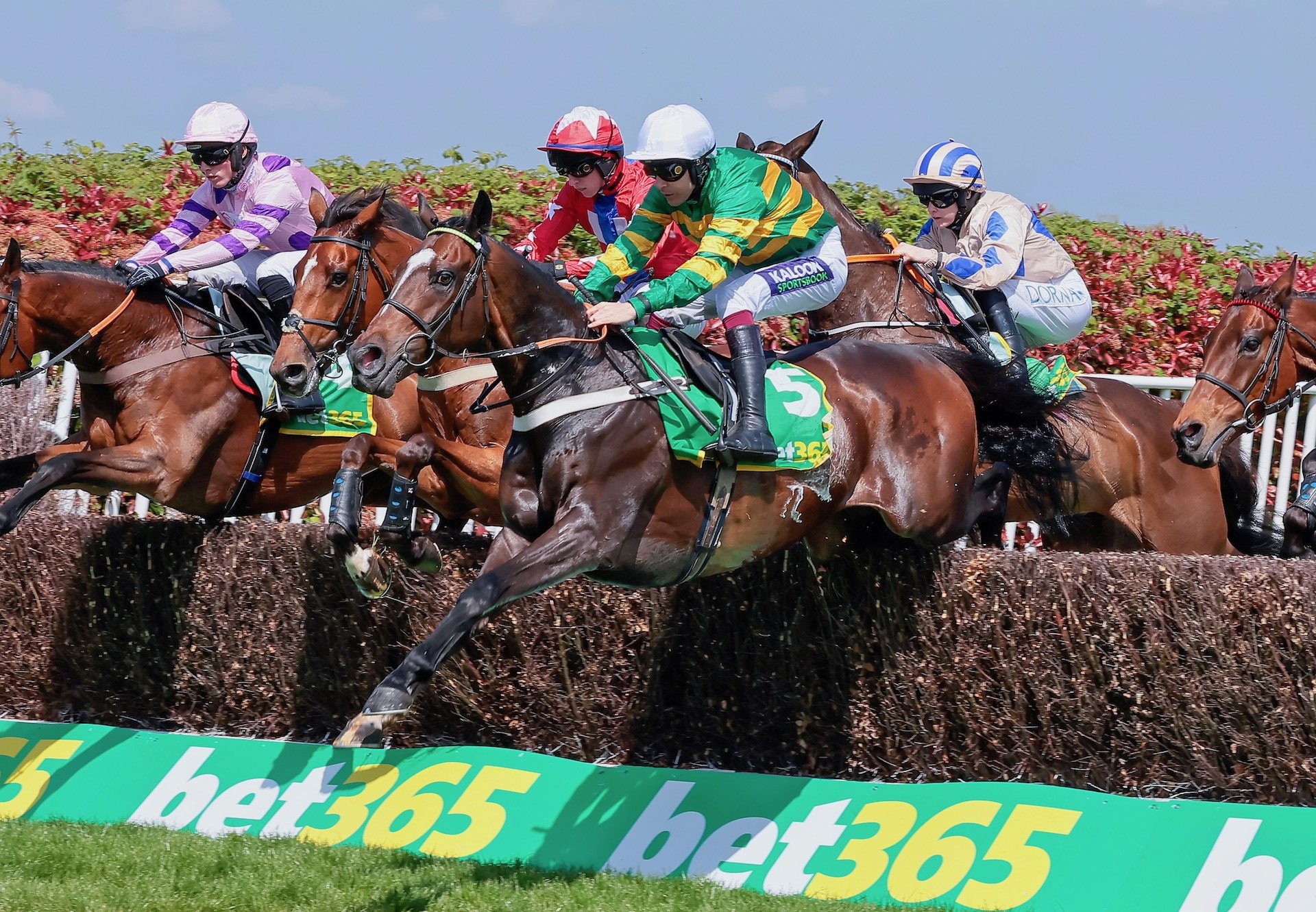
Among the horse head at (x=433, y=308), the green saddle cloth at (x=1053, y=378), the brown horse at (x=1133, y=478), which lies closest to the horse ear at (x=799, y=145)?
the brown horse at (x=1133, y=478)

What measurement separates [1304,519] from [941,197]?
217cm

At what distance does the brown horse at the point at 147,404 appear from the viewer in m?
6.55

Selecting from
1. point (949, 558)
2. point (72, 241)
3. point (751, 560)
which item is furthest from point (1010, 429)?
point (72, 241)

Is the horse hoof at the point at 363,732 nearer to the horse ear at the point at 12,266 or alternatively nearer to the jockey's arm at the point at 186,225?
the horse ear at the point at 12,266

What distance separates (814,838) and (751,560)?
1.01 metres

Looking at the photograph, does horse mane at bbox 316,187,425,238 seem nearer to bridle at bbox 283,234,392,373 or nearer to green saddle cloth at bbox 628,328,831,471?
bridle at bbox 283,234,392,373

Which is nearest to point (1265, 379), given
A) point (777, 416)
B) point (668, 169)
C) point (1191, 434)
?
point (1191, 434)

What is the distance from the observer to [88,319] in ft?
22.2

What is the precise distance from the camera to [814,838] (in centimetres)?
489

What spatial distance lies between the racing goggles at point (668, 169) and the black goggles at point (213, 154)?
2.69 meters

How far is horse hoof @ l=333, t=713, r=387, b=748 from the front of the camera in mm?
4125

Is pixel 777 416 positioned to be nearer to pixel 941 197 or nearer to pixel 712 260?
pixel 712 260

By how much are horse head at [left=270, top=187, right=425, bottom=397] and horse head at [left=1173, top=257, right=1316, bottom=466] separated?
3344mm

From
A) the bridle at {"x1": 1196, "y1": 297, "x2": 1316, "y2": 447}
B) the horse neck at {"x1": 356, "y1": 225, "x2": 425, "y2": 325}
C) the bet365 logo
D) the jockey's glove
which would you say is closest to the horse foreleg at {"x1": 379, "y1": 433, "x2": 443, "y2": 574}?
the horse neck at {"x1": 356, "y1": 225, "x2": 425, "y2": 325}
